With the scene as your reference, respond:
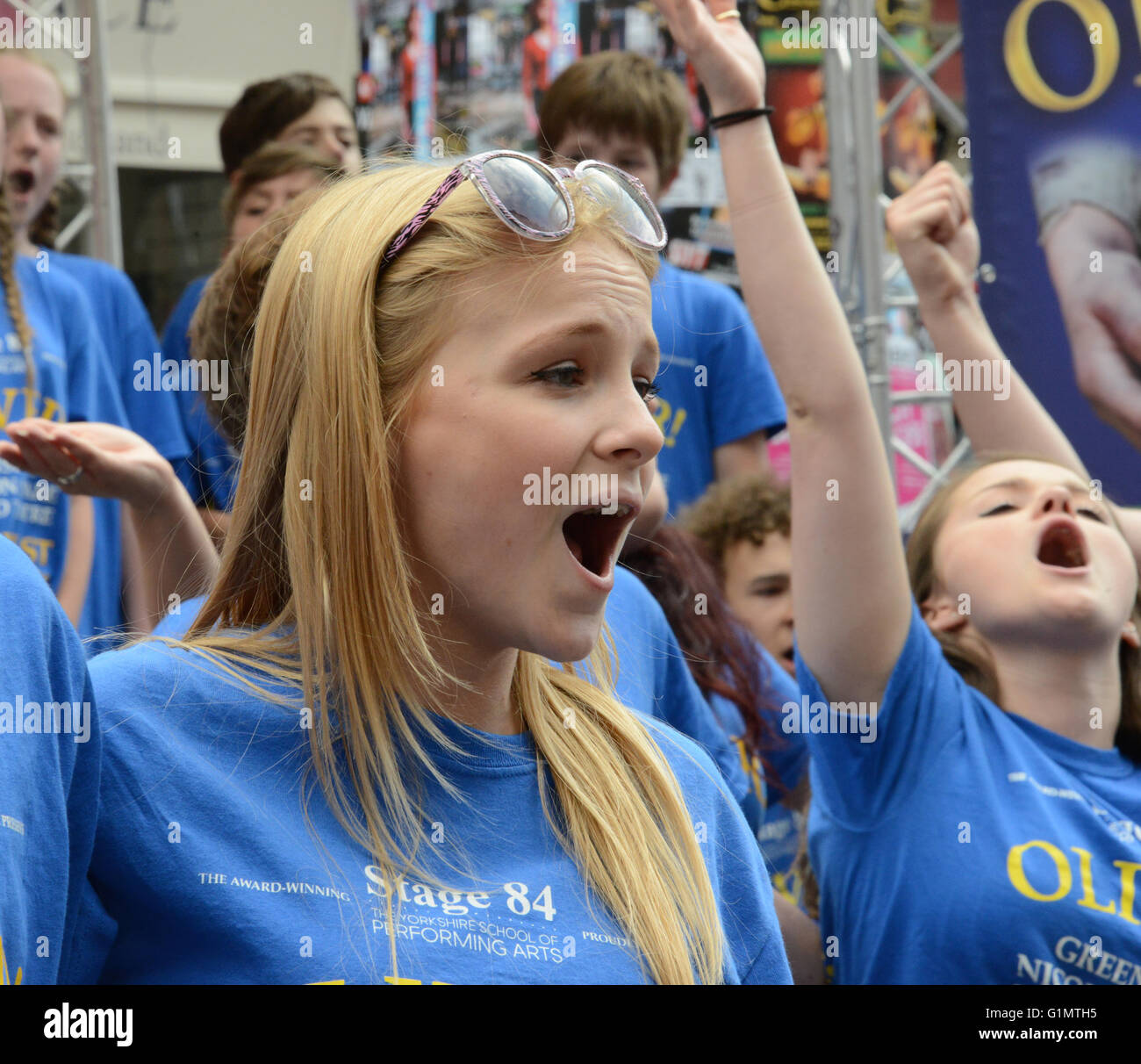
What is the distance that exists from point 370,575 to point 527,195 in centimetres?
40

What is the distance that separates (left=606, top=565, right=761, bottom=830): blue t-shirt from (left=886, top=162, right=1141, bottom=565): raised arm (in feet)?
3.05

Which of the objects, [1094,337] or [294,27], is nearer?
[1094,337]

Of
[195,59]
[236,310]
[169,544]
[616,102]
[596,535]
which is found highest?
[195,59]

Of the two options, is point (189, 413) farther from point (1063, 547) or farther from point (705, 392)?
point (1063, 547)

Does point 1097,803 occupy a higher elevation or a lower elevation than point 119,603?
lower

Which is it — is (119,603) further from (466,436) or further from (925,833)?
(466,436)

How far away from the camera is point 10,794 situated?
1038mm

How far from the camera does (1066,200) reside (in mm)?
3709

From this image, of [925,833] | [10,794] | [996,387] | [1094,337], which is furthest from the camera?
[1094,337]

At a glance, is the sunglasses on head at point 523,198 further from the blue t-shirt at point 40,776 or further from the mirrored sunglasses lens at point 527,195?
the blue t-shirt at point 40,776

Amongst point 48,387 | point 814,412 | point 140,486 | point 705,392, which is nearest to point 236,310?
point 140,486
